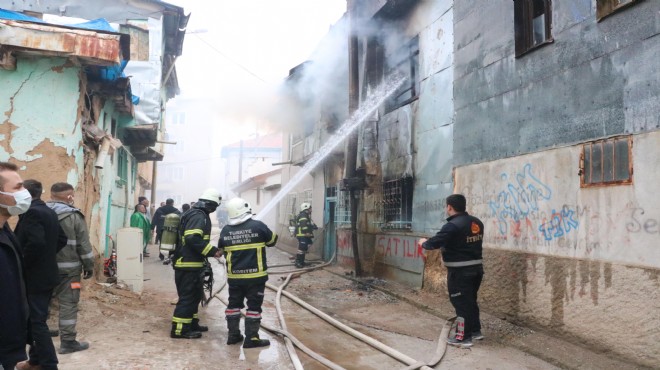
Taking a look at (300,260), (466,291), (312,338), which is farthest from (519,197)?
(300,260)

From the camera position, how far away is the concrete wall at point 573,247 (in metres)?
4.46

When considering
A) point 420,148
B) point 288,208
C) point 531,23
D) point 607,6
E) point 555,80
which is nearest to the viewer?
point 607,6

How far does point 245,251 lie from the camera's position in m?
5.43

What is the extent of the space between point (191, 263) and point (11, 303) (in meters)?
3.26

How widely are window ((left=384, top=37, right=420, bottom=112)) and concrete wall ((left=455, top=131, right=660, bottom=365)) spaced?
3.18 meters

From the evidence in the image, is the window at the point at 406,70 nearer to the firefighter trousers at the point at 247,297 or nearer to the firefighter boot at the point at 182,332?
the firefighter trousers at the point at 247,297

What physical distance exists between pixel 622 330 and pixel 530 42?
383 centimetres

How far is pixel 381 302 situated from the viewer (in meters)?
8.10

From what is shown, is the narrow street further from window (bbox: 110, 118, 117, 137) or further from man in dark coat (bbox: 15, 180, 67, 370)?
window (bbox: 110, 118, 117, 137)

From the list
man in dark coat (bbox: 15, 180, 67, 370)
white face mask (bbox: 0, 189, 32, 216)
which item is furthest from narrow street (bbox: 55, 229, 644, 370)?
white face mask (bbox: 0, 189, 32, 216)

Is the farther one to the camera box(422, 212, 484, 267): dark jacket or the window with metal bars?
the window with metal bars

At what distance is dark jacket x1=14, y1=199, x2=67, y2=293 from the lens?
151 inches

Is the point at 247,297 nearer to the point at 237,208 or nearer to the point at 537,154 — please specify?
Result: the point at 237,208

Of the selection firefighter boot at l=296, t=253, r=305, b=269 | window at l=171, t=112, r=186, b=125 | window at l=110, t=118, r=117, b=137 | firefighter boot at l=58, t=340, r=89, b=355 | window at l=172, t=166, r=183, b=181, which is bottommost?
firefighter boot at l=58, t=340, r=89, b=355
